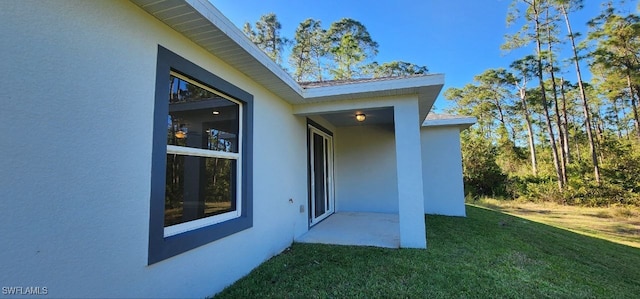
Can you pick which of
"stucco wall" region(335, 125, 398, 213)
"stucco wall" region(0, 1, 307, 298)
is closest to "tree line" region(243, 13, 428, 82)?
"stucco wall" region(335, 125, 398, 213)

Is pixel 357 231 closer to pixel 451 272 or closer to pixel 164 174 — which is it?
pixel 451 272

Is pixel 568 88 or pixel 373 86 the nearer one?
pixel 373 86

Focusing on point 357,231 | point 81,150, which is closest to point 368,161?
point 357,231

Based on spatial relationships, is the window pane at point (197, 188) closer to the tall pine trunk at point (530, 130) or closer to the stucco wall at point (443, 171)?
the stucco wall at point (443, 171)

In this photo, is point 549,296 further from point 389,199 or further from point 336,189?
point 336,189

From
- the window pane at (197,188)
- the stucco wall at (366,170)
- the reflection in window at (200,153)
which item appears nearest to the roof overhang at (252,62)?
the reflection in window at (200,153)

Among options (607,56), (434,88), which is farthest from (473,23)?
(434,88)

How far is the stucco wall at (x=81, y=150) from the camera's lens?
1545 mm

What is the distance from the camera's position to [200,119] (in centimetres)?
315

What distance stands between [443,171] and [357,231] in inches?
160

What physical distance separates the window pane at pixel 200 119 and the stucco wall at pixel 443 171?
6.68 metres

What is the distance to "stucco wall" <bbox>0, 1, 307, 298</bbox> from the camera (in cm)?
154

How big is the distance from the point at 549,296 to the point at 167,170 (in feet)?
14.1

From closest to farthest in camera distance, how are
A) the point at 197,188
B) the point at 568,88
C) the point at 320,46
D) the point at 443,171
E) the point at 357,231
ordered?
the point at 197,188, the point at 357,231, the point at 443,171, the point at 568,88, the point at 320,46
